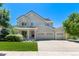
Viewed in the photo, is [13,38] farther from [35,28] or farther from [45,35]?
[45,35]

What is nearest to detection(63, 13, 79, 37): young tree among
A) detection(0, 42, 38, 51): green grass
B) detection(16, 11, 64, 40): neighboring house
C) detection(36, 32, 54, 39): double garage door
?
detection(16, 11, 64, 40): neighboring house

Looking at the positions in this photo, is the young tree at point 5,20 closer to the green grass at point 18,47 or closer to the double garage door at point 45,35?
the double garage door at point 45,35

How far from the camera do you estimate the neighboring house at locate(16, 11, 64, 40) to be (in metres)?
18.9

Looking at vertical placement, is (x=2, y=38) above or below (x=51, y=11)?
below

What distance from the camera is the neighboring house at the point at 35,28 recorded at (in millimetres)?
Result: 18858

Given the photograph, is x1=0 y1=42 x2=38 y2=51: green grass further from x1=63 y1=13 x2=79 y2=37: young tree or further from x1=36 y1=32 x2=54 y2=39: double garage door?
x1=63 y1=13 x2=79 y2=37: young tree

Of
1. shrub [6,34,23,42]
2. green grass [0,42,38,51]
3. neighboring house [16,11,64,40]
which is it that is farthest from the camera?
shrub [6,34,23,42]

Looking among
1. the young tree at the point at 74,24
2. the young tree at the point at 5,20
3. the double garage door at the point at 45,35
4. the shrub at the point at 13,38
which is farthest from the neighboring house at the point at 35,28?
the young tree at the point at 74,24

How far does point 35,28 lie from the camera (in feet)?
68.6

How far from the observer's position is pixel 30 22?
64.1 feet

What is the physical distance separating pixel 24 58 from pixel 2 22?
42.5ft

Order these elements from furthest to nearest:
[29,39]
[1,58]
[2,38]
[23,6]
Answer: [2,38] < [29,39] < [23,6] < [1,58]

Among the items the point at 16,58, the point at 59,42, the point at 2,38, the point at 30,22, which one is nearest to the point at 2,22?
the point at 2,38

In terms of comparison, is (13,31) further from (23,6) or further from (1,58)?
(1,58)
